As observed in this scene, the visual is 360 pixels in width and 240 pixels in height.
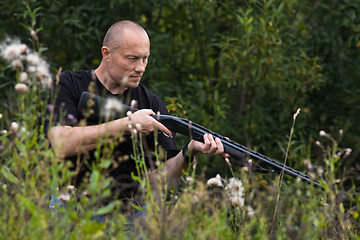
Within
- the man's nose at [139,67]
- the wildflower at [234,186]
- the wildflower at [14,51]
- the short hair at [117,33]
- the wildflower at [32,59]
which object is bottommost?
the wildflower at [234,186]

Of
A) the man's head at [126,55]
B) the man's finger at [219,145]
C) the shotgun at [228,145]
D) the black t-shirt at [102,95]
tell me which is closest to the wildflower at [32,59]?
the shotgun at [228,145]

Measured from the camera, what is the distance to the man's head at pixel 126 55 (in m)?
3.71

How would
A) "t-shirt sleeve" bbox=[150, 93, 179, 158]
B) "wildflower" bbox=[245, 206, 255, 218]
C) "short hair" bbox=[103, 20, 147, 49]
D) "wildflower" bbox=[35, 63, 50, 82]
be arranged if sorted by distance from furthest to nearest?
"t-shirt sleeve" bbox=[150, 93, 179, 158]
"short hair" bbox=[103, 20, 147, 49]
"wildflower" bbox=[245, 206, 255, 218]
"wildflower" bbox=[35, 63, 50, 82]

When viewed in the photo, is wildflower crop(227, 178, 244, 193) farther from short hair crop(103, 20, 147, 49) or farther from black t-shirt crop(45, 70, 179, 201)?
short hair crop(103, 20, 147, 49)

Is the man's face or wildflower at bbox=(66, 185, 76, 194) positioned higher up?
the man's face

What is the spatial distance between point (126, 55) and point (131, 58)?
0.13 feet

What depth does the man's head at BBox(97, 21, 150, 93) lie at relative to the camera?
3711mm

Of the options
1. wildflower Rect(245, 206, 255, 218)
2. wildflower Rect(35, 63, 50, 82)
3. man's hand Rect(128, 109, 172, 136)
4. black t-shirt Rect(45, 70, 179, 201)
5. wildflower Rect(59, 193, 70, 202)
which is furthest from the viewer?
black t-shirt Rect(45, 70, 179, 201)

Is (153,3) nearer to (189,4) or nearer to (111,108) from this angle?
(189,4)

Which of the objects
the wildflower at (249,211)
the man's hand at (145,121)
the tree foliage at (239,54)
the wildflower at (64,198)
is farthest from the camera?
the tree foliage at (239,54)

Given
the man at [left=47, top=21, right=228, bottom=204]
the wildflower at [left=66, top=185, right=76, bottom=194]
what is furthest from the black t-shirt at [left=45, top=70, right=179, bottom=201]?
the wildflower at [left=66, top=185, right=76, bottom=194]

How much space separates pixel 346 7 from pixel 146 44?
396 cm

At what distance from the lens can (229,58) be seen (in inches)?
252

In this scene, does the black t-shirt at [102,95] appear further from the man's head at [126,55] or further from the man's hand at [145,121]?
the man's hand at [145,121]
